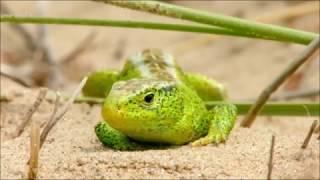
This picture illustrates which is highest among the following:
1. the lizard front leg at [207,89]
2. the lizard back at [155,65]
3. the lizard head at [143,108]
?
the lizard head at [143,108]

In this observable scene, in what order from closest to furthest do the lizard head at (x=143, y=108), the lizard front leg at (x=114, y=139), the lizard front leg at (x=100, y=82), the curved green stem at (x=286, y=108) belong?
the lizard head at (x=143, y=108) → the lizard front leg at (x=114, y=139) → the curved green stem at (x=286, y=108) → the lizard front leg at (x=100, y=82)

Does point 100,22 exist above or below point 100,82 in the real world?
above

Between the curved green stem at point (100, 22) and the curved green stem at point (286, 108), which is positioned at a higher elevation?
the curved green stem at point (100, 22)

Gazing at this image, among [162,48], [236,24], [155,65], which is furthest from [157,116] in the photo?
[162,48]

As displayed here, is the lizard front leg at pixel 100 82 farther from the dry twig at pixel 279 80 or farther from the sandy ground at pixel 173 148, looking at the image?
the dry twig at pixel 279 80

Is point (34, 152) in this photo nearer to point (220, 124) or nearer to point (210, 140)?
point (210, 140)

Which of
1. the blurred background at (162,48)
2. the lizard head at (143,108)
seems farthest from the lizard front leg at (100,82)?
the lizard head at (143,108)
